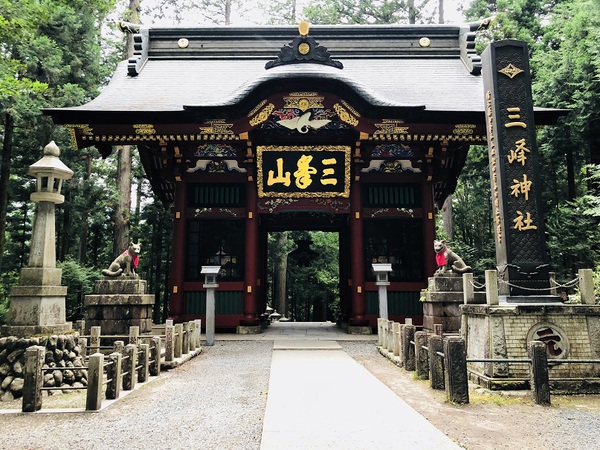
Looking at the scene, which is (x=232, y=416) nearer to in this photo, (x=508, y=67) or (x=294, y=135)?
(x=508, y=67)

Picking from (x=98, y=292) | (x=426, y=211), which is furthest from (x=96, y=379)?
(x=426, y=211)

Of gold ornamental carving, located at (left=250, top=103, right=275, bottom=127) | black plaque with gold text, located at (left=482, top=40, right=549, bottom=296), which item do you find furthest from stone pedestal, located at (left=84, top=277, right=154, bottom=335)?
black plaque with gold text, located at (left=482, top=40, right=549, bottom=296)

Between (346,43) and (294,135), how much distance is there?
5.84 meters

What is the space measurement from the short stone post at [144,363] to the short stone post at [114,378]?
0.87 meters

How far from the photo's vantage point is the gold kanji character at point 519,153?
6070 mm

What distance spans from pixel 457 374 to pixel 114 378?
13.2 feet

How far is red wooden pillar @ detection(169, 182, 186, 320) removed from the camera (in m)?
11.6

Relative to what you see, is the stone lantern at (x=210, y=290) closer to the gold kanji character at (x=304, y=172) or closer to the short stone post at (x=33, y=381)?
the gold kanji character at (x=304, y=172)

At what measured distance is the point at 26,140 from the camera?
16.7 metres

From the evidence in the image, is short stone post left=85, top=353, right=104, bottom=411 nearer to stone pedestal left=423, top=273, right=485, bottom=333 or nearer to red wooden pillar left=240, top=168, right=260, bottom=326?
stone pedestal left=423, top=273, right=485, bottom=333

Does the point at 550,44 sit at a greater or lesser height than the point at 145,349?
greater

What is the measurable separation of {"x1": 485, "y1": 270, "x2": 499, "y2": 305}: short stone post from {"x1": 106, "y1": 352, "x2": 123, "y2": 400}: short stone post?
15.7 ft

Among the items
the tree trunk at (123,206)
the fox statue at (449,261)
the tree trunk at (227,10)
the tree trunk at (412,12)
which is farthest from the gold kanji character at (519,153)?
the tree trunk at (227,10)

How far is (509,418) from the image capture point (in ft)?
13.9
